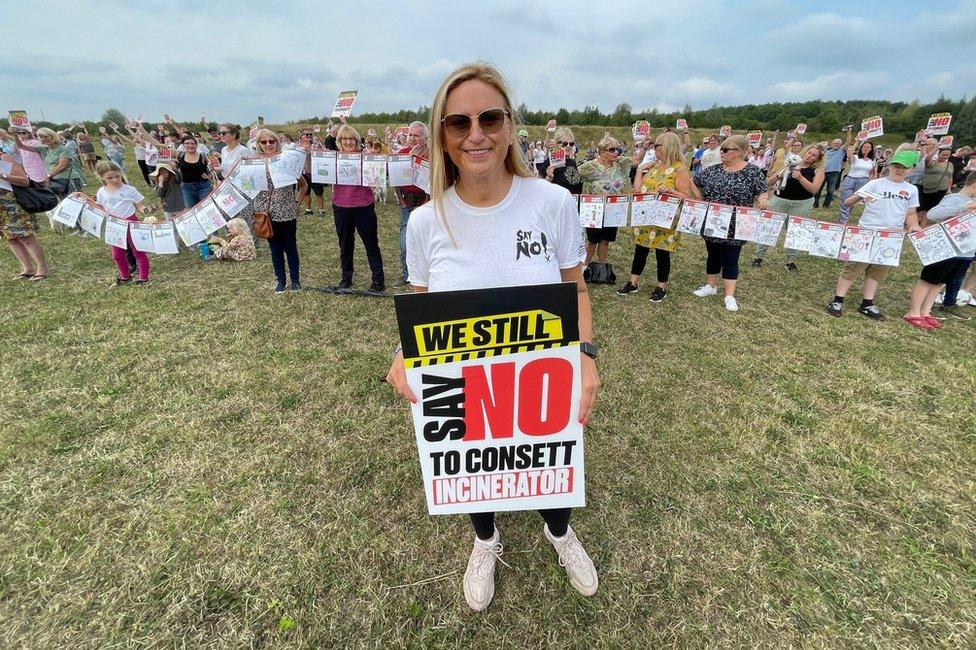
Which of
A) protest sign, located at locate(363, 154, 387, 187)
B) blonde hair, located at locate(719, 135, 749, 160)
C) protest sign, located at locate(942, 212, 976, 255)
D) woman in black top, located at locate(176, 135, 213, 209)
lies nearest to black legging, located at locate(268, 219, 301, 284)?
protest sign, located at locate(363, 154, 387, 187)

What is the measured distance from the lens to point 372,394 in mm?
3799

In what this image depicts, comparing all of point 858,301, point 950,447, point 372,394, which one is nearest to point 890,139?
point 858,301

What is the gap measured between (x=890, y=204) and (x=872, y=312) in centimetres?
133

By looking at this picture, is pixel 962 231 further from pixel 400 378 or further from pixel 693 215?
pixel 400 378

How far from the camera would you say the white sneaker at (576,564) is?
217cm

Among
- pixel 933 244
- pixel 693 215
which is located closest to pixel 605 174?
pixel 693 215

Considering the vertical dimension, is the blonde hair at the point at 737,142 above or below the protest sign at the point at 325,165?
above

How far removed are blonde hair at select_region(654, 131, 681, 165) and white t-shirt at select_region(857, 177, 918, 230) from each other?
7.33ft

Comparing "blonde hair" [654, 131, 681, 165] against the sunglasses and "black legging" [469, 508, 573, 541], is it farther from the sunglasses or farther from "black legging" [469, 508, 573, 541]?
"black legging" [469, 508, 573, 541]

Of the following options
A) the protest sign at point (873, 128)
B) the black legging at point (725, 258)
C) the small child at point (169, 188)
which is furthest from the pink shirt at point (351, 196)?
the protest sign at point (873, 128)

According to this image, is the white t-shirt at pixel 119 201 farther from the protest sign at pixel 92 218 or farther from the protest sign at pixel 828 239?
the protest sign at pixel 828 239

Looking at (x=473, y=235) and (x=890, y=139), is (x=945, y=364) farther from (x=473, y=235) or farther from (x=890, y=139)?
(x=890, y=139)

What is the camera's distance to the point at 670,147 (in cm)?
561

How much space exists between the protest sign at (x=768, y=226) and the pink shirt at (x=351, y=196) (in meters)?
5.00
